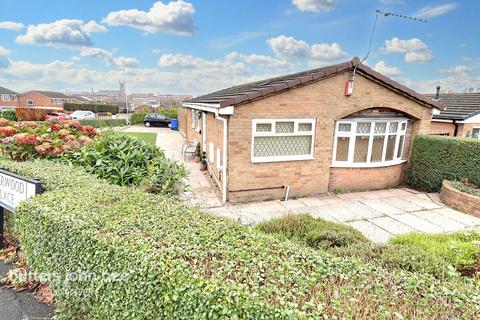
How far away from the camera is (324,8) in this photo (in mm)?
9719

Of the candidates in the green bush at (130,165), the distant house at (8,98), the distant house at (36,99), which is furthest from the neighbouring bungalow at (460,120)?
the distant house at (8,98)

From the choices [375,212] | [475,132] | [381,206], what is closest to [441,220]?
[381,206]

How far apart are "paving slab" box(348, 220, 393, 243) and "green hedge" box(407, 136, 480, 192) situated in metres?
4.05

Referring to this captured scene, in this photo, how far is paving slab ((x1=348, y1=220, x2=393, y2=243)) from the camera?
5.52 m

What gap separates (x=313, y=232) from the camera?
3984mm

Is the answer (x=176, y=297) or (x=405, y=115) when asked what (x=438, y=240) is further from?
(x=405, y=115)

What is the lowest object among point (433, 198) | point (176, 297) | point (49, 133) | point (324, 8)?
point (433, 198)

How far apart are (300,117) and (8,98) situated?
3072 inches

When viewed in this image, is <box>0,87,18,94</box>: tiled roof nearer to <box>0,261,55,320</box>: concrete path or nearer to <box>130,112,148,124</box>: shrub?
<box>130,112,148,124</box>: shrub

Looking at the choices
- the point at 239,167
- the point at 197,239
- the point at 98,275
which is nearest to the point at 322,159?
the point at 239,167

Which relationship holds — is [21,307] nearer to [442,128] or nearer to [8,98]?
[442,128]

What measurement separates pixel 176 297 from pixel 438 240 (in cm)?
485

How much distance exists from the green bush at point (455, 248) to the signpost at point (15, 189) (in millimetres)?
5274

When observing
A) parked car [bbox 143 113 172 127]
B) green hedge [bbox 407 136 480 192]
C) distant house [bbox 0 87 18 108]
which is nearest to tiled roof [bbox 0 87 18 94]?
distant house [bbox 0 87 18 108]
